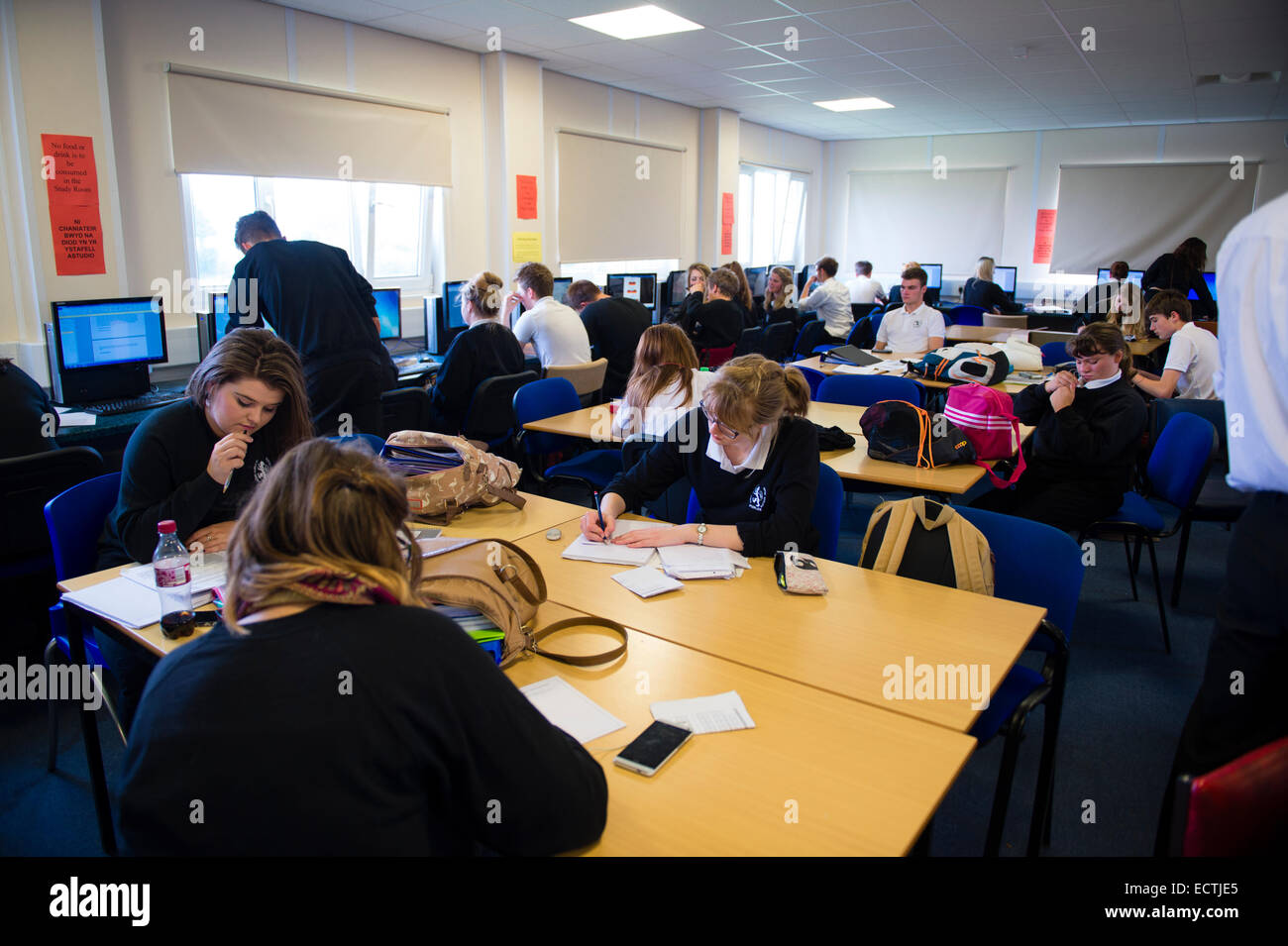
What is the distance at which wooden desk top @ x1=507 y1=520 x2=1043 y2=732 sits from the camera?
162cm

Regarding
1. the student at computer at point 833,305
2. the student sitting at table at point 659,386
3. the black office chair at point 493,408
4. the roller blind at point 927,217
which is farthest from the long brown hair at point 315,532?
the roller blind at point 927,217

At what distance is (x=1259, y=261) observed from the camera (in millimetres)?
1438

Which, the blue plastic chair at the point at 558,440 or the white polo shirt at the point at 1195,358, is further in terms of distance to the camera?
the white polo shirt at the point at 1195,358

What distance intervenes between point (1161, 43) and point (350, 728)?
684 centimetres

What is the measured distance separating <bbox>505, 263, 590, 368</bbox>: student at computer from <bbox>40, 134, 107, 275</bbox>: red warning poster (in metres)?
2.12

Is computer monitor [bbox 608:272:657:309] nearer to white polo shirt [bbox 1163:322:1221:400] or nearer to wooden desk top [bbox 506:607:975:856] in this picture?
white polo shirt [bbox 1163:322:1221:400]

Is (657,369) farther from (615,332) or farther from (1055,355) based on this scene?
(1055,355)

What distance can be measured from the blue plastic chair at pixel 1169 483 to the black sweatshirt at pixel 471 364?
296cm

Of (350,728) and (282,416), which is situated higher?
(282,416)

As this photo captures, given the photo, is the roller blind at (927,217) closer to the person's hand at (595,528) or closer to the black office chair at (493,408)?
the black office chair at (493,408)

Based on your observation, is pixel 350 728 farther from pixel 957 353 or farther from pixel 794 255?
pixel 794 255

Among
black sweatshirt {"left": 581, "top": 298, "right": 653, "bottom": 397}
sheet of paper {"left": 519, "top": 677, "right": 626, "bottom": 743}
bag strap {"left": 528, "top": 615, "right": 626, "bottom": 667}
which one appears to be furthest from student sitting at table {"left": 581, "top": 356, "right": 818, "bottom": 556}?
black sweatshirt {"left": 581, "top": 298, "right": 653, "bottom": 397}

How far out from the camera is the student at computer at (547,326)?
4.93 m

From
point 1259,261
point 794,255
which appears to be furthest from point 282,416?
point 794,255
